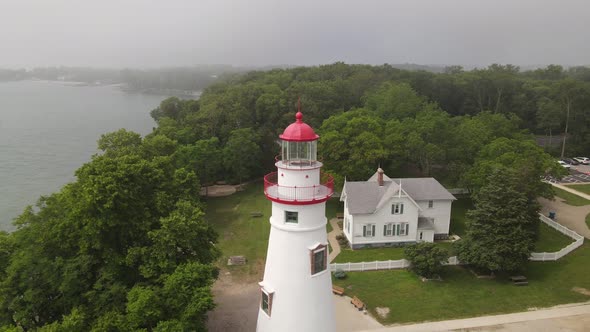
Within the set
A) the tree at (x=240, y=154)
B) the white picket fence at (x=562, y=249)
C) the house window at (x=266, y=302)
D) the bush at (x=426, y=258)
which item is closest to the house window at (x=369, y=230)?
the bush at (x=426, y=258)

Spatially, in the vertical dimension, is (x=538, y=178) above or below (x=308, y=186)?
below

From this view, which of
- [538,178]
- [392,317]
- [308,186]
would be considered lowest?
[392,317]

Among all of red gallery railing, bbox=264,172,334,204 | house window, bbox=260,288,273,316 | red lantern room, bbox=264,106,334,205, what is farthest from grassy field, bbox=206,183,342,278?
red lantern room, bbox=264,106,334,205

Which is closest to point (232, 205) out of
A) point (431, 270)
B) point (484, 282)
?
point (431, 270)

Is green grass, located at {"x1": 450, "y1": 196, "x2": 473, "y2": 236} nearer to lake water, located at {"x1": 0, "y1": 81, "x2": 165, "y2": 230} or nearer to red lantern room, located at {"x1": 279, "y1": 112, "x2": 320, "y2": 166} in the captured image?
red lantern room, located at {"x1": 279, "y1": 112, "x2": 320, "y2": 166}

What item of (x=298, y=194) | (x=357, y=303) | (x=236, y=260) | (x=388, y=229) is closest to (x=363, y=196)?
(x=388, y=229)

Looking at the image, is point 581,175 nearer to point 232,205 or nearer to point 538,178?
point 538,178
